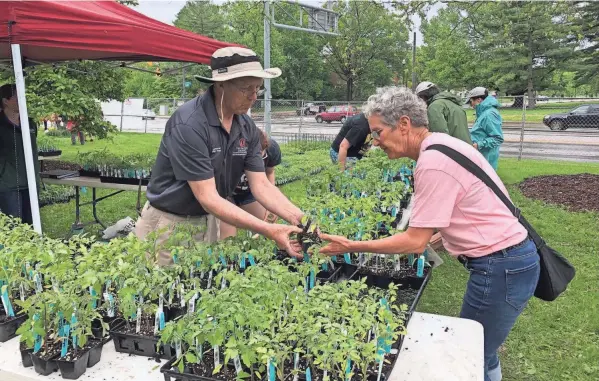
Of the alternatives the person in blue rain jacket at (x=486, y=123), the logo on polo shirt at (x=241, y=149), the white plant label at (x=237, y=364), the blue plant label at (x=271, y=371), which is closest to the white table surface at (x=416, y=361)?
the white plant label at (x=237, y=364)

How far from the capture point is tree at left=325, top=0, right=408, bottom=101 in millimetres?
36528

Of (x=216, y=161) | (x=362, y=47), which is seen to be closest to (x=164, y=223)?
(x=216, y=161)

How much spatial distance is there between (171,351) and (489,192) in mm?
1378

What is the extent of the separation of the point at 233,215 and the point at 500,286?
47.7 inches

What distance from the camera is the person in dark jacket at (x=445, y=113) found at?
4.36m

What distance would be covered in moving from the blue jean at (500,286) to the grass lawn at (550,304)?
1.47m

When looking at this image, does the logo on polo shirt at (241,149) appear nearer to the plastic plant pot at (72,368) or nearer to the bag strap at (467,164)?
the bag strap at (467,164)

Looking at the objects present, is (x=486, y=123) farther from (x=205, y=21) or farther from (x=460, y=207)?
(x=205, y=21)

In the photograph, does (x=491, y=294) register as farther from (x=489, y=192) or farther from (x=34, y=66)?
(x=34, y=66)

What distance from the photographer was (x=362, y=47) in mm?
38438

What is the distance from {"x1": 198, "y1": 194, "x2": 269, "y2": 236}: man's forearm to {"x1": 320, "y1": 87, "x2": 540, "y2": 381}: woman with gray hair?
1.08 feet

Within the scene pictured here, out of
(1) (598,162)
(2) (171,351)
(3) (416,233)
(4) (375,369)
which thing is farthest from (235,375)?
(1) (598,162)

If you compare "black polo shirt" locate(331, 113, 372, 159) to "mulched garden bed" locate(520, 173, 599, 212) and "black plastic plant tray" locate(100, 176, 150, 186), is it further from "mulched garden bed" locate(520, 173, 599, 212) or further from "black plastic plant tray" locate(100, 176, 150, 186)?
"mulched garden bed" locate(520, 173, 599, 212)

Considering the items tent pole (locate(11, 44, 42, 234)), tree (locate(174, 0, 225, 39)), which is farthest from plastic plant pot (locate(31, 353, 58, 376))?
tree (locate(174, 0, 225, 39))
